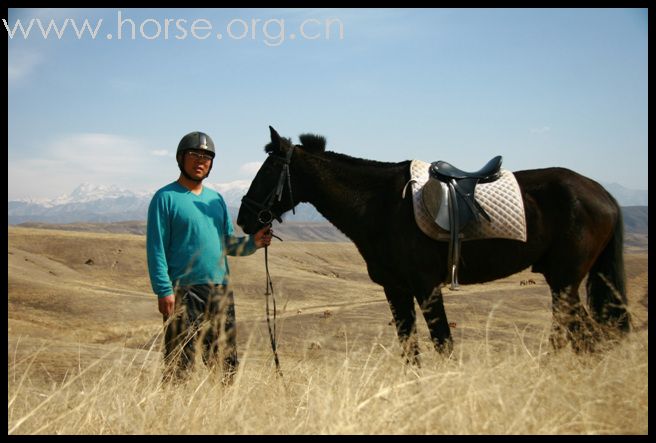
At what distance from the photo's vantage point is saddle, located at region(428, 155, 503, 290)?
4746 millimetres

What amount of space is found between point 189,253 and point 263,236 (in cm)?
74

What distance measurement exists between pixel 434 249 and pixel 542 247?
45.2 inches

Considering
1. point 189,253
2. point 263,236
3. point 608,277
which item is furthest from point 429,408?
point 608,277

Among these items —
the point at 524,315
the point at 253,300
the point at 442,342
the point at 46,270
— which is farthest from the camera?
the point at 46,270

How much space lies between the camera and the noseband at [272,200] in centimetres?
502

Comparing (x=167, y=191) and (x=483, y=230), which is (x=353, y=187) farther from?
(x=167, y=191)

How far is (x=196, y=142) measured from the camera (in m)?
4.79

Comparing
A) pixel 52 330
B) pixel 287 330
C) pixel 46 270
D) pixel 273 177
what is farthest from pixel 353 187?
pixel 46 270

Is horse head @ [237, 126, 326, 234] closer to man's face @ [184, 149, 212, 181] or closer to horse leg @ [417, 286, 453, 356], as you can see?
man's face @ [184, 149, 212, 181]

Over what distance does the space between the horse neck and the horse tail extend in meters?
2.26

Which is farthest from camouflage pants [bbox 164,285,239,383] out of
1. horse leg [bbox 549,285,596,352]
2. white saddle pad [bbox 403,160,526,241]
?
horse leg [bbox 549,285,596,352]

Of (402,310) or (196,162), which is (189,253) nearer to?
(196,162)

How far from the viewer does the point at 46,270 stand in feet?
94.6

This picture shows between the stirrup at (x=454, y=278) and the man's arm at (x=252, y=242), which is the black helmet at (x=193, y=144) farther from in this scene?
the stirrup at (x=454, y=278)
